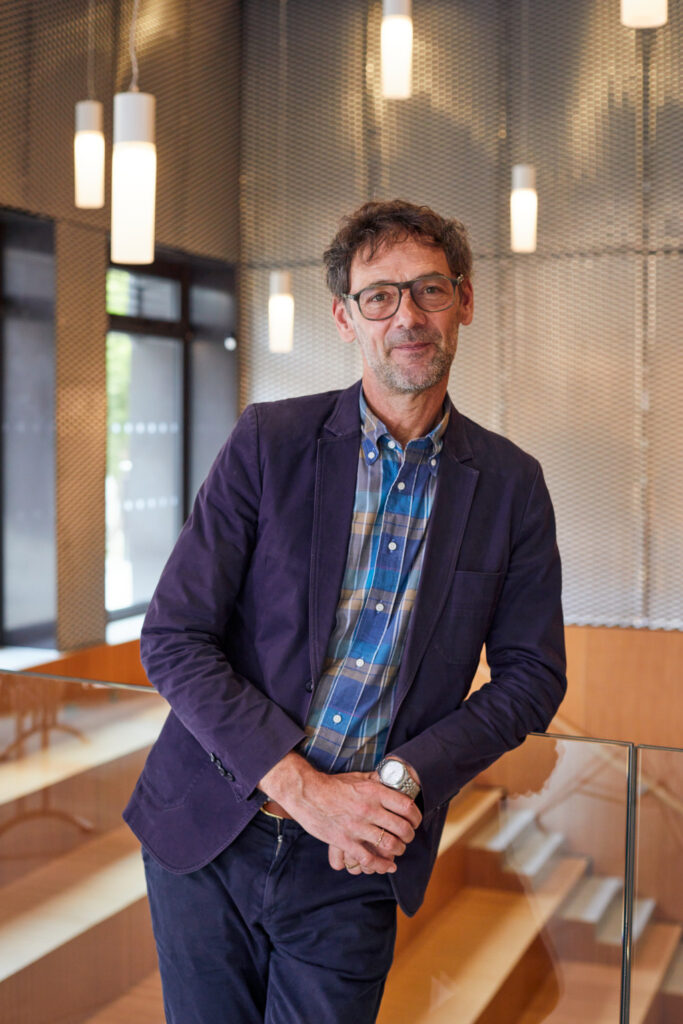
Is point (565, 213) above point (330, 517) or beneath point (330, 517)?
above

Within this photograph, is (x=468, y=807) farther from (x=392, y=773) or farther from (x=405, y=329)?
(x=405, y=329)

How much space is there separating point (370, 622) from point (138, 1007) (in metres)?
1.07

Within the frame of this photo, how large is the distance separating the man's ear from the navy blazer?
4.1 inches

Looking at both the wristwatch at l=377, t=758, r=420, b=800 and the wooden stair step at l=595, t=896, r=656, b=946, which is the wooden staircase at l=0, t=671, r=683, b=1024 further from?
the wristwatch at l=377, t=758, r=420, b=800

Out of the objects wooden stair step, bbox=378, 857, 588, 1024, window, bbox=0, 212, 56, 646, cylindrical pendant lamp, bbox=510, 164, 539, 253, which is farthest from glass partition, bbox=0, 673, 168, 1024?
cylindrical pendant lamp, bbox=510, 164, 539, 253

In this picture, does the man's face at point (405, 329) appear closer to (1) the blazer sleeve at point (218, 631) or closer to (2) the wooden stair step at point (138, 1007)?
(1) the blazer sleeve at point (218, 631)

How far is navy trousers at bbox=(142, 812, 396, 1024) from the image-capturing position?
142 cm

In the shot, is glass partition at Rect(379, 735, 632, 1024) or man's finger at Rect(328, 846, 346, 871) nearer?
man's finger at Rect(328, 846, 346, 871)

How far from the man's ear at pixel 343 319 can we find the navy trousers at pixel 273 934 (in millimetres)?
695

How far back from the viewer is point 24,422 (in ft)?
16.3

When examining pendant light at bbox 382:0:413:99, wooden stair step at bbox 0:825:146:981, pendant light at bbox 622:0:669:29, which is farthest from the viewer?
pendant light at bbox 382:0:413:99

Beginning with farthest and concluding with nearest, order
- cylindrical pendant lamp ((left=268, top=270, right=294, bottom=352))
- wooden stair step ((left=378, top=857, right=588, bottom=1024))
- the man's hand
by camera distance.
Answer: cylindrical pendant lamp ((left=268, top=270, right=294, bottom=352)) → wooden stair step ((left=378, top=857, right=588, bottom=1024)) → the man's hand

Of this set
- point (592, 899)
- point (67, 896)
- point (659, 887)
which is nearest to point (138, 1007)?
point (67, 896)

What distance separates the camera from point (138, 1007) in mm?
2012
